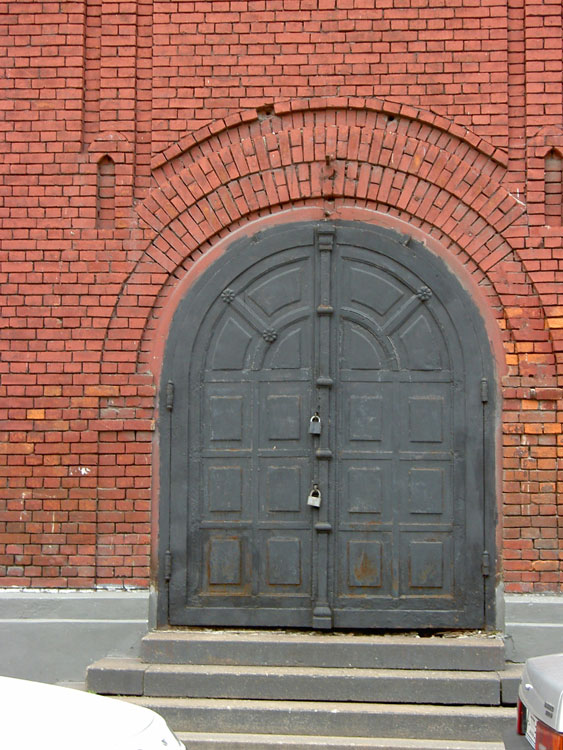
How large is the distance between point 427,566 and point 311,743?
1.52m

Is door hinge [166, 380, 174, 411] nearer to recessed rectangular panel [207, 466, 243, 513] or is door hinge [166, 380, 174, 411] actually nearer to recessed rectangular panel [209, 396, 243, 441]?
recessed rectangular panel [209, 396, 243, 441]

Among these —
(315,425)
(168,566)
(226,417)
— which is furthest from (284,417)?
(168,566)

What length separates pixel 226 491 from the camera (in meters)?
6.61

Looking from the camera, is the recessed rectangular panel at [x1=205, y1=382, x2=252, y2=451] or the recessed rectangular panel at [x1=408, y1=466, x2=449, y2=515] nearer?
the recessed rectangular panel at [x1=408, y1=466, x2=449, y2=515]

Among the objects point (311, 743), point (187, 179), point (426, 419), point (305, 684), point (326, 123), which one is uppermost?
point (326, 123)

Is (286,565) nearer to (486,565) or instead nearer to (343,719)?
(343,719)

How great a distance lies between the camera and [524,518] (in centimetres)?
636

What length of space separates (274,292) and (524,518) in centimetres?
241

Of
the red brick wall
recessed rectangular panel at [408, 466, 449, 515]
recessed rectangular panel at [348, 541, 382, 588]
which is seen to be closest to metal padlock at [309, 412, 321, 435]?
recessed rectangular panel at [408, 466, 449, 515]

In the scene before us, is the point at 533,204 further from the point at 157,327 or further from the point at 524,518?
the point at 157,327

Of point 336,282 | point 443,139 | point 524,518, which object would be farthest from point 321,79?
point 524,518

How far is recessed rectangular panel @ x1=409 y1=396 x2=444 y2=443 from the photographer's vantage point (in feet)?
21.5

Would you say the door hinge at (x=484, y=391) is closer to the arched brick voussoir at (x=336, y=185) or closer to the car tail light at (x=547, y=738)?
the arched brick voussoir at (x=336, y=185)

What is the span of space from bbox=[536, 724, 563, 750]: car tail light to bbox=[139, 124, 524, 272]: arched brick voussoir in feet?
11.9
